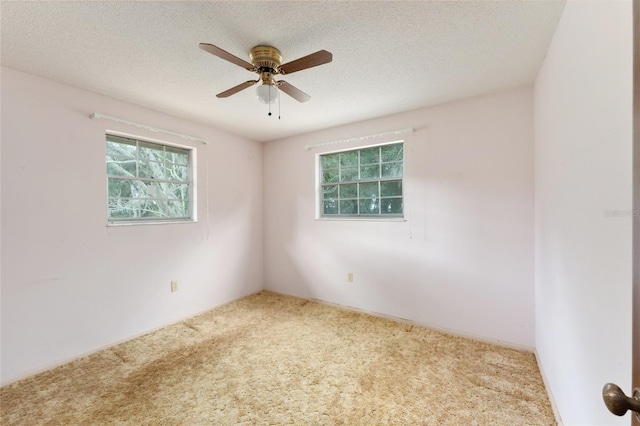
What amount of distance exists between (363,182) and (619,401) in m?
2.94

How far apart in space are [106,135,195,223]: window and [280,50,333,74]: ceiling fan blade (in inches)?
81.2

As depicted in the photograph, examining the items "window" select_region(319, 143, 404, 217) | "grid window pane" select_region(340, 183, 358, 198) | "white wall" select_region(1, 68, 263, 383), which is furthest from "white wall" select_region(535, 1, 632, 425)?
"white wall" select_region(1, 68, 263, 383)

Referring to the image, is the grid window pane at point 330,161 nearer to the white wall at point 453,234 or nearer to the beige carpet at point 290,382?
the white wall at point 453,234

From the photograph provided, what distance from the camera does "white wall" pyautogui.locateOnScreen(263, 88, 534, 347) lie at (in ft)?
7.81

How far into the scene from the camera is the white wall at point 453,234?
7.81 feet

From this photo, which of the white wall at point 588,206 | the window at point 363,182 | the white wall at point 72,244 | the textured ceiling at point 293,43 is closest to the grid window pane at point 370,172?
the window at point 363,182

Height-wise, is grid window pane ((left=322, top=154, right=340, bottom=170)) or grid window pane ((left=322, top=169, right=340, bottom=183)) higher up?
grid window pane ((left=322, top=154, right=340, bottom=170))

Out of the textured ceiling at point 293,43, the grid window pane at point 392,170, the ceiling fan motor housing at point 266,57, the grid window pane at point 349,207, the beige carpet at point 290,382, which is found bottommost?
the beige carpet at point 290,382

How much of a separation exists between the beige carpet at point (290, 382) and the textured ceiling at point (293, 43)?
93.2 inches

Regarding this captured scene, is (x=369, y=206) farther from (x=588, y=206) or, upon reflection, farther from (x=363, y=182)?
(x=588, y=206)

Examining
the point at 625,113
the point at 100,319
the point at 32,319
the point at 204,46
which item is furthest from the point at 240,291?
the point at 625,113

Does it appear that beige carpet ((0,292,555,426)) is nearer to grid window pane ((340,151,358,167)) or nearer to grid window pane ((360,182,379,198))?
grid window pane ((360,182,379,198))

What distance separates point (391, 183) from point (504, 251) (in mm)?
1316

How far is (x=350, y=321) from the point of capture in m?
3.03
